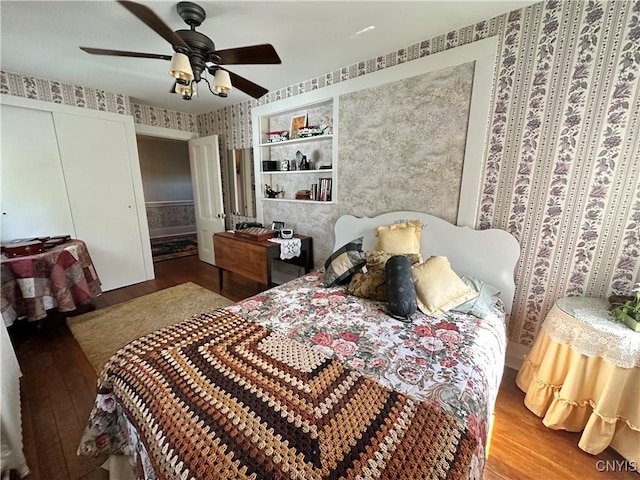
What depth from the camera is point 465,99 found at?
1930 mm

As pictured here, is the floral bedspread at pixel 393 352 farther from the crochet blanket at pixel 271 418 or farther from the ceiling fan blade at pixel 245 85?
the ceiling fan blade at pixel 245 85

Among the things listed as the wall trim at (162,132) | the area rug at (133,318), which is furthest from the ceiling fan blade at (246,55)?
the wall trim at (162,132)

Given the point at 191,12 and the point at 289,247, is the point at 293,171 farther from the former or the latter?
the point at 191,12

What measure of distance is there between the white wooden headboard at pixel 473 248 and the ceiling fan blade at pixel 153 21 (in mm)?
1874

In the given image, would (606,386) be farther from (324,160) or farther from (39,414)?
(39,414)

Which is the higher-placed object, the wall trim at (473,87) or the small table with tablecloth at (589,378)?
the wall trim at (473,87)

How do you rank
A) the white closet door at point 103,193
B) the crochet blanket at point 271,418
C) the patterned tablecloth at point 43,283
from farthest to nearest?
the white closet door at point 103,193 < the patterned tablecloth at point 43,283 < the crochet blanket at point 271,418

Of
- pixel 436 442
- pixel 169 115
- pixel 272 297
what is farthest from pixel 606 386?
pixel 169 115

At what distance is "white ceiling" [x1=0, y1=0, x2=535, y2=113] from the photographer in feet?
5.35

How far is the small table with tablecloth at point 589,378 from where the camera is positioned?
4.17ft

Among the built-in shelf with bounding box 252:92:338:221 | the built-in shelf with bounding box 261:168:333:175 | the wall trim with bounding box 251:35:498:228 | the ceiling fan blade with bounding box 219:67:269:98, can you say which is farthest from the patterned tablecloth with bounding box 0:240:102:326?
the wall trim with bounding box 251:35:498:228

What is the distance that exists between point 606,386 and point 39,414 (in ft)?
10.4

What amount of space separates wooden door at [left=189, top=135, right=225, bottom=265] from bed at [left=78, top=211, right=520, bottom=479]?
2.68 meters

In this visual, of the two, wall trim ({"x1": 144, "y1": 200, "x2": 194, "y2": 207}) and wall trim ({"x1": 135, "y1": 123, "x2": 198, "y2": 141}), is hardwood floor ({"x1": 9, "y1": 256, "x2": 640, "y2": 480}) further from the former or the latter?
wall trim ({"x1": 144, "y1": 200, "x2": 194, "y2": 207})
